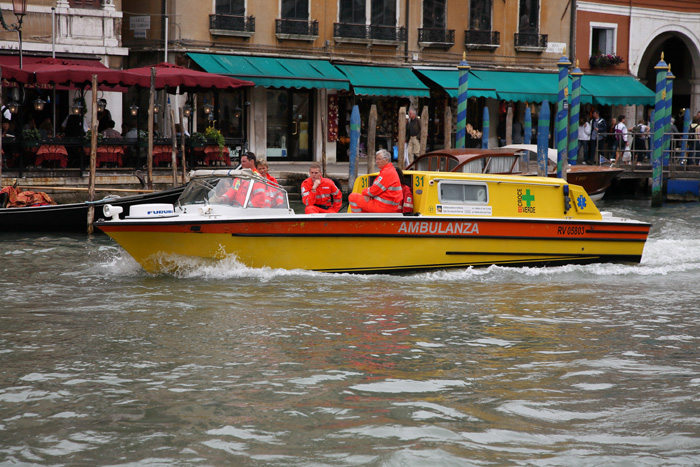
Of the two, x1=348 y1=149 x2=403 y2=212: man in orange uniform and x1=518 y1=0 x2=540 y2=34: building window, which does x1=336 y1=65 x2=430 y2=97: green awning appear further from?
x1=348 y1=149 x2=403 y2=212: man in orange uniform

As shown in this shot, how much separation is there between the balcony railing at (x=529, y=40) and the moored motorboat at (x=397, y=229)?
67.4 ft

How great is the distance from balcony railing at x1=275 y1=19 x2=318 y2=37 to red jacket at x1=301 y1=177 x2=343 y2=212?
1630cm

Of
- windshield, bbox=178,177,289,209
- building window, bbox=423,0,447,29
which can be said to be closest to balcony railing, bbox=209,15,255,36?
building window, bbox=423,0,447,29

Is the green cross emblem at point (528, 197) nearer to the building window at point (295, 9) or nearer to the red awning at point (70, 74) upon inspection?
the red awning at point (70, 74)

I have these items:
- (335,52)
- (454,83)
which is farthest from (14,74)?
(454,83)

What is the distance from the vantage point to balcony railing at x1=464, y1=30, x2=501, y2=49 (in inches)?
1250

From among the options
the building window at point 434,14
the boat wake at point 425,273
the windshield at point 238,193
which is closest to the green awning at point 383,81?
the building window at point 434,14

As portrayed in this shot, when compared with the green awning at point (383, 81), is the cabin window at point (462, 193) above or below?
below

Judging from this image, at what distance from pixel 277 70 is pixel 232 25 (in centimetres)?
174

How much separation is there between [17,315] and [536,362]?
500 centimetres

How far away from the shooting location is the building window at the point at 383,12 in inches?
1172

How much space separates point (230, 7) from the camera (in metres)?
27.3

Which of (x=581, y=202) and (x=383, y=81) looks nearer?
(x=581, y=202)

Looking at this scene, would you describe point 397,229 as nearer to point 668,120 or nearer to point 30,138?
point 30,138
